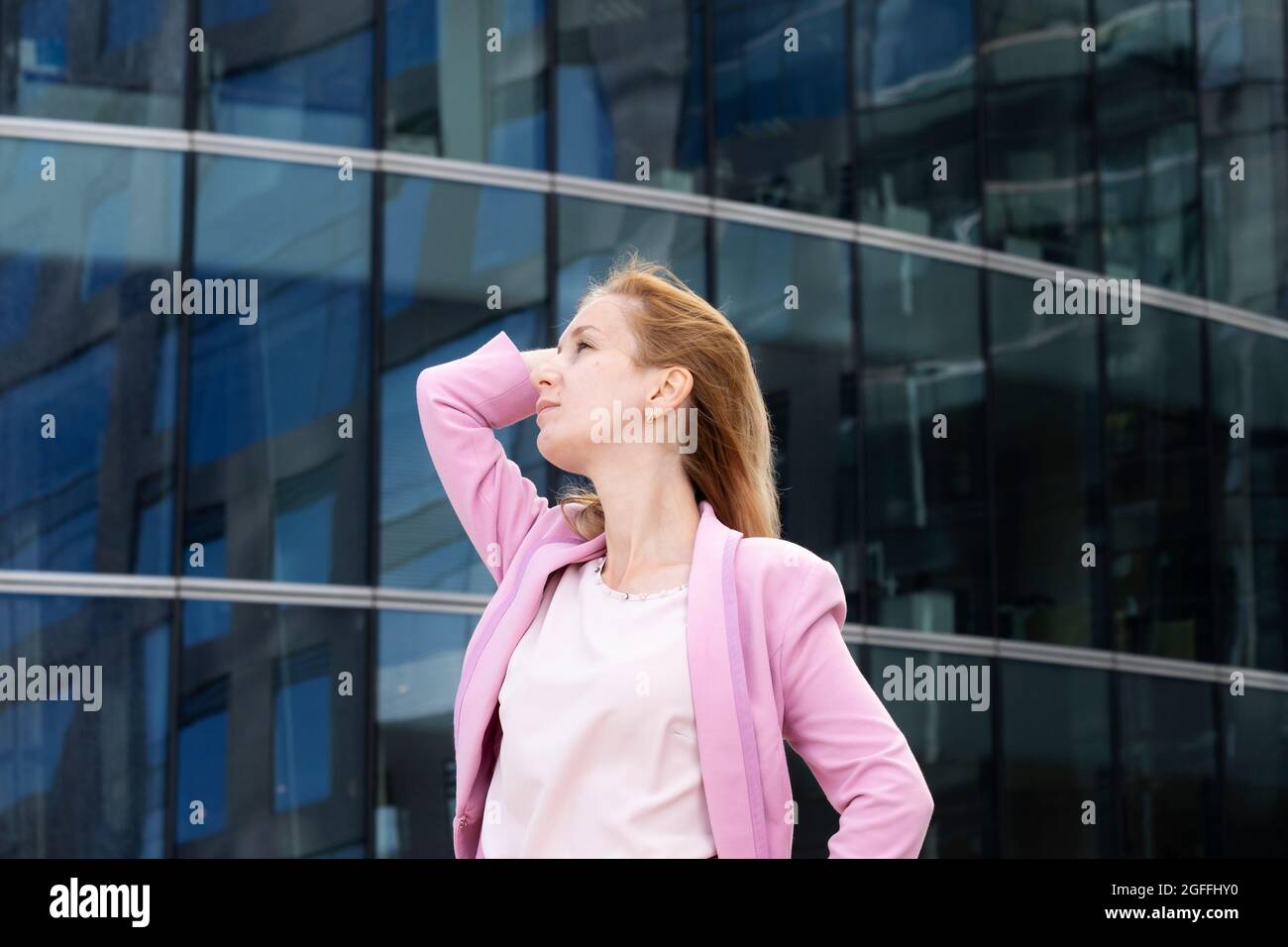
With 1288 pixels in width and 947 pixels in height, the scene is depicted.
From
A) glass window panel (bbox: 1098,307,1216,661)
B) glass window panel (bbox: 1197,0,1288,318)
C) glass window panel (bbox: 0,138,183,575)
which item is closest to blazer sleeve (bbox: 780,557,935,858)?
glass window panel (bbox: 0,138,183,575)

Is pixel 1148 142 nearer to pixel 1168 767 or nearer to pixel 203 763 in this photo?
pixel 1168 767

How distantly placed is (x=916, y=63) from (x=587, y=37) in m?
2.38

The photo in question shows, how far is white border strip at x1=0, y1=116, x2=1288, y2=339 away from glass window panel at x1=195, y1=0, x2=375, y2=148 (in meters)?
0.10

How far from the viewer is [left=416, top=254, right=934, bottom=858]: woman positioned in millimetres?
2672

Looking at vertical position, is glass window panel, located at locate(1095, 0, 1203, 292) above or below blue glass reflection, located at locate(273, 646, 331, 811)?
above

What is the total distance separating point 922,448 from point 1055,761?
2307mm

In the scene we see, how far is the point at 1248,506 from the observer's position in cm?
1166

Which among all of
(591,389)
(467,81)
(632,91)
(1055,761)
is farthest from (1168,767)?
(591,389)

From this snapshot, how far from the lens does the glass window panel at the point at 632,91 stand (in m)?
10.2

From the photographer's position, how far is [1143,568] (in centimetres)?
1142

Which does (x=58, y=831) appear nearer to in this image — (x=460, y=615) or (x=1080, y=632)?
(x=460, y=615)

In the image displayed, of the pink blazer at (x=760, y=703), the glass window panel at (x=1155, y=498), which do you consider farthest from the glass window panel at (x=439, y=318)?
the pink blazer at (x=760, y=703)

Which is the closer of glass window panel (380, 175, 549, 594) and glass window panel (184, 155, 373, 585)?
glass window panel (184, 155, 373, 585)

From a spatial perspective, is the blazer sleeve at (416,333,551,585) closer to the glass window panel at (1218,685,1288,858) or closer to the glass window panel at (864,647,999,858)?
the glass window panel at (864,647,999,858)
